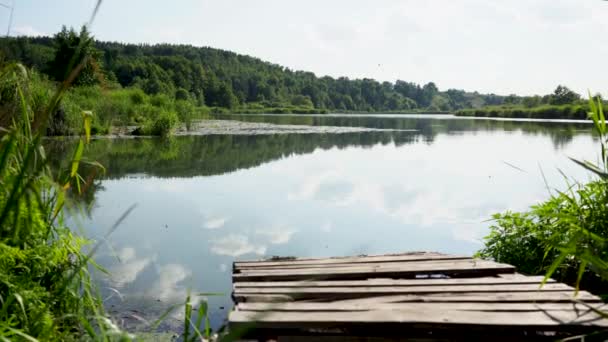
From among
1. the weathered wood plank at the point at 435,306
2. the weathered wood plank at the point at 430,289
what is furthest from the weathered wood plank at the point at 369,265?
the weathered wood plank at the point at 435,306

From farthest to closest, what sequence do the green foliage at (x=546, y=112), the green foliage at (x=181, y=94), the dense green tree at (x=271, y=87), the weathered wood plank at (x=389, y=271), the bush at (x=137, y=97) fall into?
the dense green tree at (x=271, y=87) → the green foliage at (x=181, y=94) → the green foliage at (x=546, y=112) → the bush at (x=137, y=97) → the weathered wood plank at (x=389, y=271)

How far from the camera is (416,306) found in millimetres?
2648

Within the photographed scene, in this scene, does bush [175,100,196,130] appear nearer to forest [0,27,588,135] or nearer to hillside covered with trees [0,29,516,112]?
forest [0,27,588,135]

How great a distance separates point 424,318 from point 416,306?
0.71ft

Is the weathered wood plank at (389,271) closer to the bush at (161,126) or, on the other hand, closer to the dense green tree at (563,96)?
the bush at (161,126)

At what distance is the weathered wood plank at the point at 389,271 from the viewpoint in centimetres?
348

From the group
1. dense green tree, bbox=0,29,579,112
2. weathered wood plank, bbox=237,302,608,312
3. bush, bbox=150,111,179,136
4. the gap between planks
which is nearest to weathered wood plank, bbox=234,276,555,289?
the gap between planks

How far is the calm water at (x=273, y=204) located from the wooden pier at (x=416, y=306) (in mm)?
699

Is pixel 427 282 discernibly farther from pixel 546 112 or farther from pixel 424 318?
pixel 546 112

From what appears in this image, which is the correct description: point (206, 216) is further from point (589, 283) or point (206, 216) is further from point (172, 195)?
point (589, 283)

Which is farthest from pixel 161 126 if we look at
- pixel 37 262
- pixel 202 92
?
pixel 202 92

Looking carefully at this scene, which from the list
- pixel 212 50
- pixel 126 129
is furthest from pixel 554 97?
pixel 212 50

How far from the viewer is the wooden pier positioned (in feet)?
7.89

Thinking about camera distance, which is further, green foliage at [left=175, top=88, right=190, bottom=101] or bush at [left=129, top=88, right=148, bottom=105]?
green foliage at [left=175, top=88, right=190, bottom=101]
